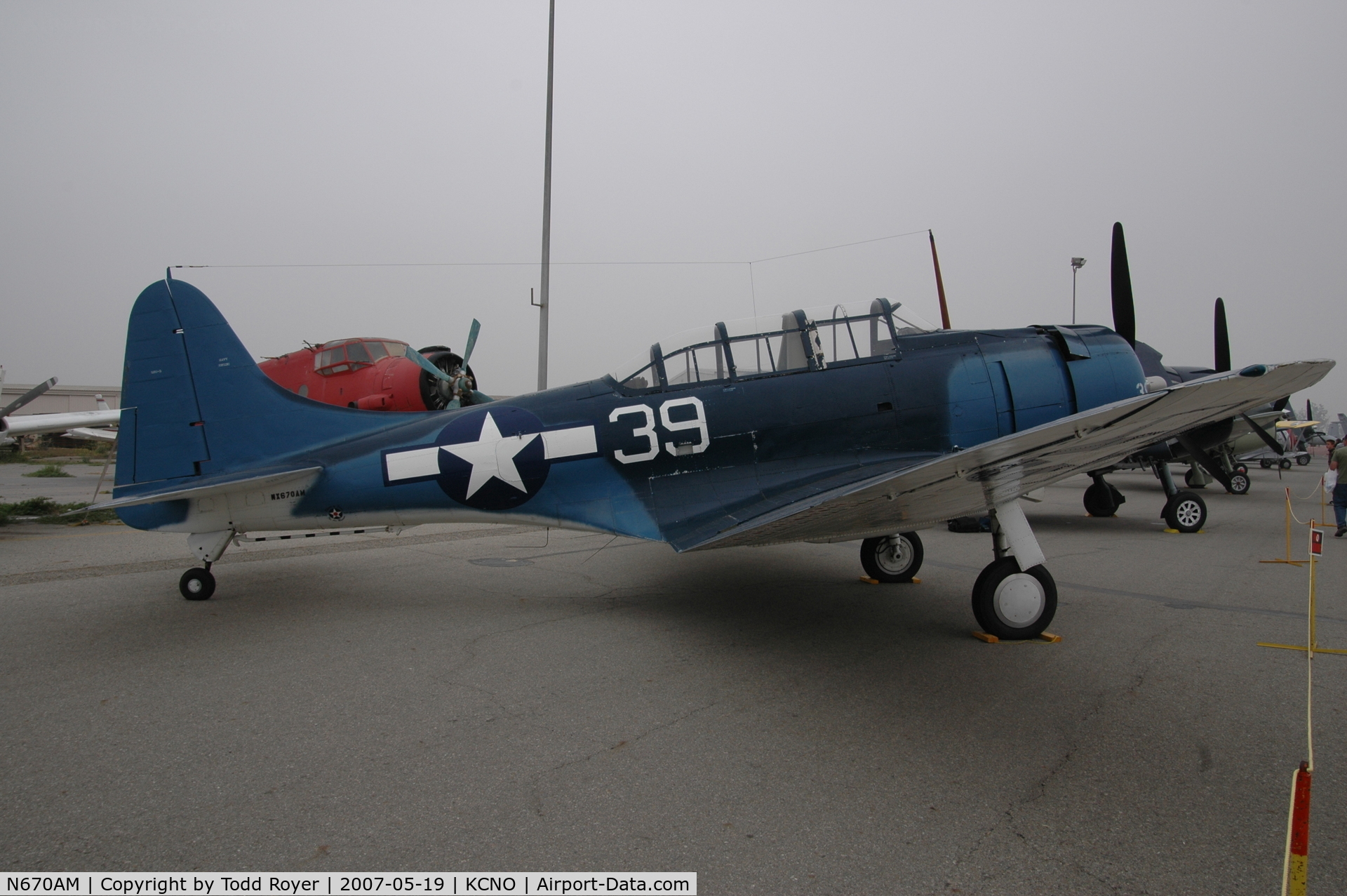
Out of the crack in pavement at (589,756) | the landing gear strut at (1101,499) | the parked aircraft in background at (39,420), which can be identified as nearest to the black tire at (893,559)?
the crack in pavement at (589,756)

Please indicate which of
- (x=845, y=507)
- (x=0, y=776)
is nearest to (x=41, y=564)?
(x=0, y=776)

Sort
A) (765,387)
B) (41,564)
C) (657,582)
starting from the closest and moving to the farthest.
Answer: (765,387) < (657,582) < (41,564)

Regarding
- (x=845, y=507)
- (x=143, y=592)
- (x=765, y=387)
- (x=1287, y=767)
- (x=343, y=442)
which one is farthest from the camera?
(x=143, y=592)

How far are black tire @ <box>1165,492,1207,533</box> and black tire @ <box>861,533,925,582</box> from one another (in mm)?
6502

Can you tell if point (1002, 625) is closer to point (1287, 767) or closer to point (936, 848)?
point (1287, 767)

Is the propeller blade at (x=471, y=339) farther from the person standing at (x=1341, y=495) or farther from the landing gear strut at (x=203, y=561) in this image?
the person standing at (x=1341, y=495)

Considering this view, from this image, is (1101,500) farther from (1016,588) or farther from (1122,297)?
(1016,588)

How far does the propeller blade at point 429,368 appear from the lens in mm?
11331

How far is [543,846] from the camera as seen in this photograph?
223 cm

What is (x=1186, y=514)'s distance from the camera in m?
10.2

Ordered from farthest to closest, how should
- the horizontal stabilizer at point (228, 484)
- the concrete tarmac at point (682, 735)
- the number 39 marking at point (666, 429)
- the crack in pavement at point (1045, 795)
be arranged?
1. the number 39 marking at point (666, 429)
2. the horizontal stabilizer at point (228, 484)
3. the concrete tarmac at point (682, 735)
4. the crack in pavement at point (1045, 795)

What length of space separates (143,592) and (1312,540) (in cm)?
914

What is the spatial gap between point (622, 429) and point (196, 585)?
13.4ft

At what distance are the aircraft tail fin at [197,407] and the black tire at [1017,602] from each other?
16.6ft
